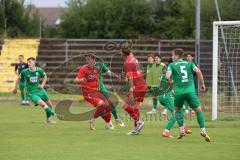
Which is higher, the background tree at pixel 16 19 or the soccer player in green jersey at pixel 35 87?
the background tree at pixel 16 19

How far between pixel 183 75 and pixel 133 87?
2652 mm

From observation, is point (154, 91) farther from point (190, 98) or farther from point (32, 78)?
point (190, 98)

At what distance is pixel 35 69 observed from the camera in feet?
74.4

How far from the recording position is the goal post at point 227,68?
2414 centimetres

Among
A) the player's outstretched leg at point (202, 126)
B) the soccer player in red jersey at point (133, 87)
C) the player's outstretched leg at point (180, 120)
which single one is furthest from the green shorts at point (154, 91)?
the player's outstretched leg at point (202, 126)

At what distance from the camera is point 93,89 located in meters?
19.8

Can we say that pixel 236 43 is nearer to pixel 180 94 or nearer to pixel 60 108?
pixel 60 108

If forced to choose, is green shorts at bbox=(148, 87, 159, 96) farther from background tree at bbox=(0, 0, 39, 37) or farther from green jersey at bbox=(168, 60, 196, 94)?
background tree at bbox=(0, 0, 39, 37)

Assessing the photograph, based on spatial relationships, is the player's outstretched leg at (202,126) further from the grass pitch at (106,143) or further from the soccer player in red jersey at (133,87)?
the soccer player in red jersey at (133,87)

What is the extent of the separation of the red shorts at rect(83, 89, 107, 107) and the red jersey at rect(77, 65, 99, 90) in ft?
0.39

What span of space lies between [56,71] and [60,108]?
15740 mm

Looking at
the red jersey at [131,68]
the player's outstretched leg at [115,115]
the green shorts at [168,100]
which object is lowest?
the player's outstretched leg at [115,115]

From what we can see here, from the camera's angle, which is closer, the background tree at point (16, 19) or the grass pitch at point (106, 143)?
the grass pitch at point (106, 143)

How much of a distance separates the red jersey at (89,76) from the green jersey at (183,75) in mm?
3674
